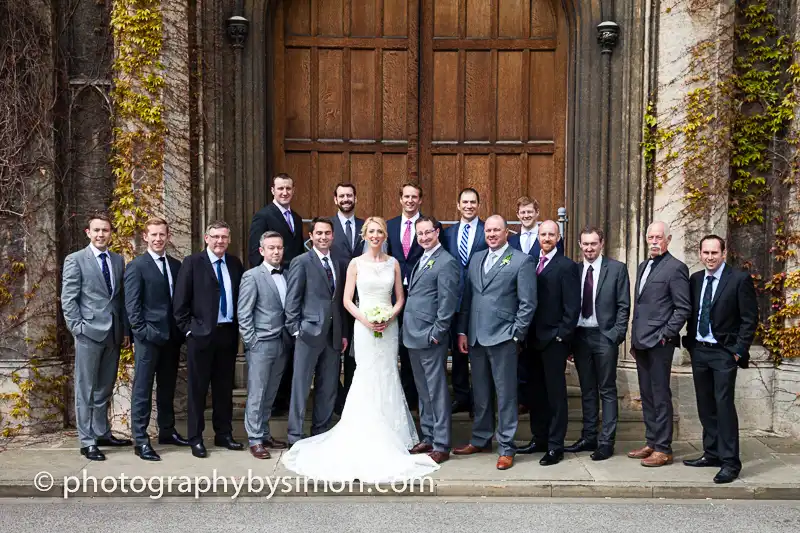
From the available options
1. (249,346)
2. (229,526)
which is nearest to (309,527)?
(229,526)

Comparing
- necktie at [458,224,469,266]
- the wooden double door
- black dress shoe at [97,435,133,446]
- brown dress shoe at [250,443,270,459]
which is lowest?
black dress shoe at [97,435,133,446]

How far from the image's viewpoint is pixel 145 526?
5695mm

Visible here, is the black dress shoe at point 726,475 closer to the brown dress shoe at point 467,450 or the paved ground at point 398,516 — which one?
the paved ground at point 398,516

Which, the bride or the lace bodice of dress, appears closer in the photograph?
the bride

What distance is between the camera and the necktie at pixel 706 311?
6.87 m

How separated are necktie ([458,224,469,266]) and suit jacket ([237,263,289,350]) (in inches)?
66.6

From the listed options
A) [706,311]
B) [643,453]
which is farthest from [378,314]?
[706,311]

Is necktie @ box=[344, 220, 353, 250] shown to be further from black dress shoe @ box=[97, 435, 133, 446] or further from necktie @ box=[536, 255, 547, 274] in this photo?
black dress shoe @ box=[97, 435, 133, 446]

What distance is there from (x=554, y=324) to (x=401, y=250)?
1.59 m

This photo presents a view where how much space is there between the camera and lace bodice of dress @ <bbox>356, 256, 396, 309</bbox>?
7.14m

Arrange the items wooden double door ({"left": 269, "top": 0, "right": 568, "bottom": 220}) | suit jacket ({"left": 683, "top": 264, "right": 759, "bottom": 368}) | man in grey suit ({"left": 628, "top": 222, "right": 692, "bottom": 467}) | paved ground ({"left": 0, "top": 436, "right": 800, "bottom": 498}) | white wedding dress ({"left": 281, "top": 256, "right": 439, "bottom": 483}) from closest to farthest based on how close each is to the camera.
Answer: paved ground ({"left": 0, "top": 436, "right": 800, "bottom": 498}) < suit jacket ({"left": 683, "top": 264, "right": 759, "bottom": 368}) < white wedding dress ({"left": 281, "top": 256, "right": 439, "bottom": 483}) < man in grey suit ({"left": 628, "top": 222, "right": 692, "bottom": 467}) < wooden double door ({"left": 269, "top": 0, "right": 568, "bottom": 220})

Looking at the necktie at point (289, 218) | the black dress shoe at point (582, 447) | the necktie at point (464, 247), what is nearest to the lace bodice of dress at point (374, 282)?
the necktie at point (464, 247)

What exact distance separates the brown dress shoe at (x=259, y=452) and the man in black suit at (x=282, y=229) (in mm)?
801

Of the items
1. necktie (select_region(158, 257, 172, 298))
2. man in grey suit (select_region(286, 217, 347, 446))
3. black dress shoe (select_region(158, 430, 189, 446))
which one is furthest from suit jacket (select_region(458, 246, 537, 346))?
black dress shoe (select_region(158, 430, 189, 446))
